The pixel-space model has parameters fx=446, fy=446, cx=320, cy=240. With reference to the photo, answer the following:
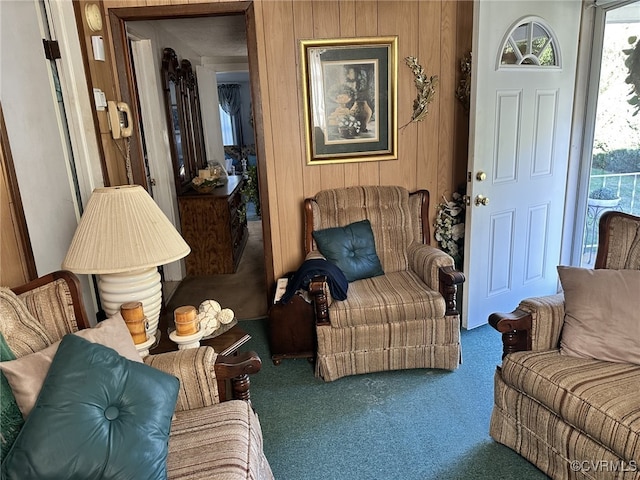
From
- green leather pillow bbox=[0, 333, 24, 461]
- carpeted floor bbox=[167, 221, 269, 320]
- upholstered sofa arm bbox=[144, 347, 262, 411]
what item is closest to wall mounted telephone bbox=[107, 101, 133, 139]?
carpeted floor bbox=[167, 221, 269, 320]

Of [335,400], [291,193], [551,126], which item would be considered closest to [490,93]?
[551,126]

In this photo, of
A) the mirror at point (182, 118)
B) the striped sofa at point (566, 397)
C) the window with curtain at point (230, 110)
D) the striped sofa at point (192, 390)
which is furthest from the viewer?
the window with curtain at point (230, 110)

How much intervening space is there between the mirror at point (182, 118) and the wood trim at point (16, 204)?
2380 mm

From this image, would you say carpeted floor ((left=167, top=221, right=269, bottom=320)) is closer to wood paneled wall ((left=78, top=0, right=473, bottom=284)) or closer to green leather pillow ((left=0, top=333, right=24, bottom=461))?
wood paneled wall ((left=78, top=0, right=473, bottom=284))

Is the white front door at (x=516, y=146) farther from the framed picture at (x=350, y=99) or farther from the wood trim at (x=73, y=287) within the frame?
the wood trim at (x=73, y=287)

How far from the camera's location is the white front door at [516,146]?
2.66 meters

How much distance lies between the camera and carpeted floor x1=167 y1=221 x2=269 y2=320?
11.9ft

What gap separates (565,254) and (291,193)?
2093 millimetres

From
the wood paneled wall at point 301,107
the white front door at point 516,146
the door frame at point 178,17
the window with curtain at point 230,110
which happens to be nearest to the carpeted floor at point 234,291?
the wood paneled wall at point 301,107

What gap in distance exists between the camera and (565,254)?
10.9 ft

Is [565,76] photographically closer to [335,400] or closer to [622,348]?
[622,348]

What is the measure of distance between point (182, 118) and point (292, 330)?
2.88 meters

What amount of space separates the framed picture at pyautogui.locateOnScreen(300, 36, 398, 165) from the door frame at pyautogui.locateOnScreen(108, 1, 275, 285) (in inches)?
12.5

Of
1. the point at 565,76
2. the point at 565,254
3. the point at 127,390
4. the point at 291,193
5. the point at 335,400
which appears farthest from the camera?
the point at 565,254
